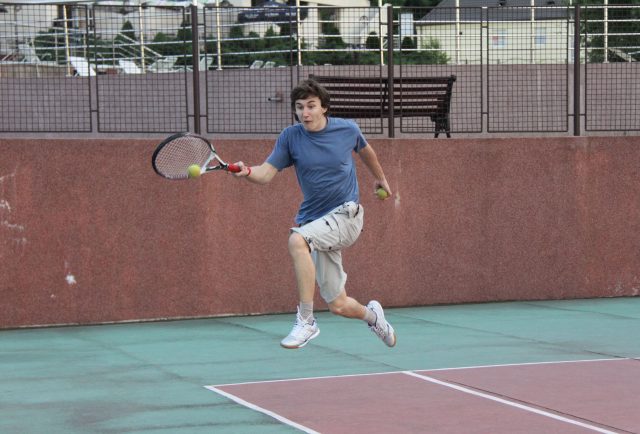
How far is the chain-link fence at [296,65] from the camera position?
1212cm

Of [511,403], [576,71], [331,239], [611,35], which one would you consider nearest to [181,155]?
[331,239]

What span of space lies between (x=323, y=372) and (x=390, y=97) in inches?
201

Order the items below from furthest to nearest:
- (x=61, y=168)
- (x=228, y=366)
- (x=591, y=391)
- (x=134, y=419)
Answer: (x=61, y=168) → (x=228, y=366) → (x=591, y=391) → (x=134, y=419)

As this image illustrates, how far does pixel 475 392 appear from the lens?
24.5 ft

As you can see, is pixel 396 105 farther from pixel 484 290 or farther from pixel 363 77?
pixel 484 290

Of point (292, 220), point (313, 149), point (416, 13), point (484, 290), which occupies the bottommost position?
point (484, 290)

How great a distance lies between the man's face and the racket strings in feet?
2.18

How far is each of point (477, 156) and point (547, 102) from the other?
115cm

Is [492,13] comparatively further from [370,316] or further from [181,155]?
[181,155]

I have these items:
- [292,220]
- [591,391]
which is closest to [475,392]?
[591,391]

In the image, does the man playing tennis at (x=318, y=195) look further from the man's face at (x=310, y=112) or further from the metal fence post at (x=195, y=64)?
the metal fence post at (x=195, y=64)

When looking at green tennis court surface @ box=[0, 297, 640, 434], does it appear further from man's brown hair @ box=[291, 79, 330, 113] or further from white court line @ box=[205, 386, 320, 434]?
man's brown hair @ box=[291, 79, 330, 113]

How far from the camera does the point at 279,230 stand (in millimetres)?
12234

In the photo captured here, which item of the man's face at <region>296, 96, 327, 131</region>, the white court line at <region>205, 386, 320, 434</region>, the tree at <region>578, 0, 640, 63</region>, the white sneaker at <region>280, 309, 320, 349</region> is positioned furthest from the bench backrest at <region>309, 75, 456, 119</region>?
the white court line at <region>205, 386, 320, 434</region>
